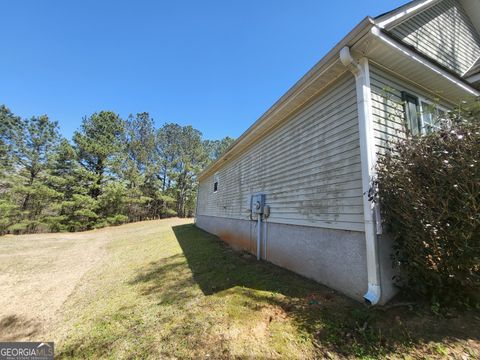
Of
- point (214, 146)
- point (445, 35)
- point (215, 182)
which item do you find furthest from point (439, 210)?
point (214, 146)

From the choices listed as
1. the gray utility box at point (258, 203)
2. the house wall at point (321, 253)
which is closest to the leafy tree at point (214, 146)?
the gray utility box at point (258, 203)

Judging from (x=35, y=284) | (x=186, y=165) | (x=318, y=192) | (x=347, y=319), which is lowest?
(x=35, y=284)

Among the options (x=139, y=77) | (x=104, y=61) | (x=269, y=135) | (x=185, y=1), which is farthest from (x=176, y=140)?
(x=269, y=135)

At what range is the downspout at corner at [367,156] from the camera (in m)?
2.86

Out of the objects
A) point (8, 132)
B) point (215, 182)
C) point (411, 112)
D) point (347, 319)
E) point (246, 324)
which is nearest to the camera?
point (347, 319)

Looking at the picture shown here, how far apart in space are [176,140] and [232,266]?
81.5 feet

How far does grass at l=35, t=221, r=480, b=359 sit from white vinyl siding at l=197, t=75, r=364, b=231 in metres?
1.23

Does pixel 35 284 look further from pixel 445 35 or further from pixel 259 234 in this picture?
pixel 445 35

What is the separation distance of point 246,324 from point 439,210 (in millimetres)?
2708

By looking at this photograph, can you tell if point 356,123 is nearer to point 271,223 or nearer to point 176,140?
point 271,223

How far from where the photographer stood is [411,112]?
12.7ft

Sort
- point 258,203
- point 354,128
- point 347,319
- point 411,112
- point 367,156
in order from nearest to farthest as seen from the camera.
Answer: point 347,319 < point 367,156 < point 354,128 < point 411,112 < point 258,203

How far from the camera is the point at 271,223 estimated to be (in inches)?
228

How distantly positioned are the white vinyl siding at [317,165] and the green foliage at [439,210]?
1.87 feet
